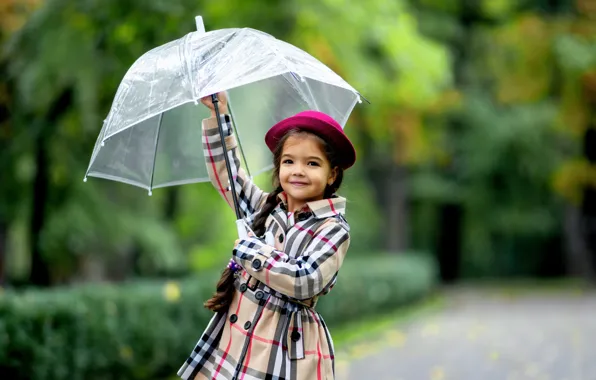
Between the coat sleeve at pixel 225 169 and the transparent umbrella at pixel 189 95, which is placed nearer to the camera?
the transparent umbrella at pixel 189 95

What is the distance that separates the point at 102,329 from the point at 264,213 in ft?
14.4

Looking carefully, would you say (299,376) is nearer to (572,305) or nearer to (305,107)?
(305,107)

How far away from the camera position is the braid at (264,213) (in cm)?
371

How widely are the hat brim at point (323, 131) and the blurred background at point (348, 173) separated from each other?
0.59 meters

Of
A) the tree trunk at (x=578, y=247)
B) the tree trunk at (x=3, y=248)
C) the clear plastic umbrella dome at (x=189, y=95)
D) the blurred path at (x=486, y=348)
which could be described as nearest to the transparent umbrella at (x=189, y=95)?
the clear plastic umbrella dome at (x=189, y=95)

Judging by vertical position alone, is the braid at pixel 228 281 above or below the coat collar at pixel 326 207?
below

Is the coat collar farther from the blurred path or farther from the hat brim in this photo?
the blurred path

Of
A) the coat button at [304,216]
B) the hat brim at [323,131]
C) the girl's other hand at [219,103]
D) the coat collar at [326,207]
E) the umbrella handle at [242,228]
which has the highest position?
the girl's other hand at [219,103]

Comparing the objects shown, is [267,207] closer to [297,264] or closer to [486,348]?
[297,264]

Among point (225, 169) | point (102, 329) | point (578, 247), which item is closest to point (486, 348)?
point (102, 329)

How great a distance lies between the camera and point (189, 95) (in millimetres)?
3721

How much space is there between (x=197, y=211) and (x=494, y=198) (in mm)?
10763

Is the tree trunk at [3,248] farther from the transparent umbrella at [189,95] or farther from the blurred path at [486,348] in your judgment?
the transparent umbrella at [189,95]

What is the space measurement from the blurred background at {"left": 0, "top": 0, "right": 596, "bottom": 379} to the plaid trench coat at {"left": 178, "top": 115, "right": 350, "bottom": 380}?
26.6 inches
